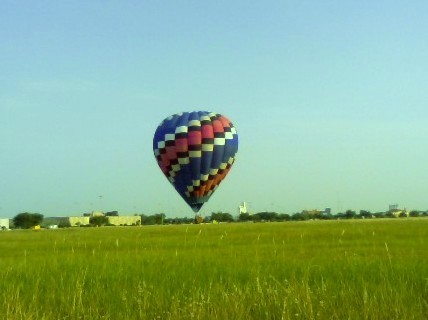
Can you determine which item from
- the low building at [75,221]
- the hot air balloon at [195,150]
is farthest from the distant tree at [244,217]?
the hot air balloon at [195,150]

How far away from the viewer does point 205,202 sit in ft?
232

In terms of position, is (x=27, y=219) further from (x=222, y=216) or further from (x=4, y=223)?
(x=222, y=216)

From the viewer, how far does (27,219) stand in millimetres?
174000

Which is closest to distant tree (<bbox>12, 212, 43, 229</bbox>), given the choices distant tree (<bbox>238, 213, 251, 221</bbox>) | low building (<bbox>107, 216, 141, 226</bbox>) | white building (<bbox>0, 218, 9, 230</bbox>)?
white building (<bbox>0, 218, 9, 230</bbox>)

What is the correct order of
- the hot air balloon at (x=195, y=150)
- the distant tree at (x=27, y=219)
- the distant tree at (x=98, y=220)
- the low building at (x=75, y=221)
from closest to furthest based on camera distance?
the hot air balloon at (x=195, y=150), the distant tree at (x=27, y=219), the distant tree at (x=98, y=220), the low building at (x=75, y=221)

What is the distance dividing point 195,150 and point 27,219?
121477 mm

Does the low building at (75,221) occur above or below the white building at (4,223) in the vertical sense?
above

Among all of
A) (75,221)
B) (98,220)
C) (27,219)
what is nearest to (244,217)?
(98,220)

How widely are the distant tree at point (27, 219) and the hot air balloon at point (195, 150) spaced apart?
4378 inches

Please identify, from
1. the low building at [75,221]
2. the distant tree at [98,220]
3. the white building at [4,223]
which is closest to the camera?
the white building at [4,223]

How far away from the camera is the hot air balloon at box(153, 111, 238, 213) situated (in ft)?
210

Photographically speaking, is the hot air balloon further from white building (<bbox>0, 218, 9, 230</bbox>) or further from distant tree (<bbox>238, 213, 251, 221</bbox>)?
distant tree (<bbox>238, 213, 251, 221</bbox>)

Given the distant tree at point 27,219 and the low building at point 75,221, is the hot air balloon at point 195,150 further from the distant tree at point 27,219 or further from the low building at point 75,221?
the low building at point 75,221

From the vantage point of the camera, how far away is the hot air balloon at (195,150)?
64.0 metres
